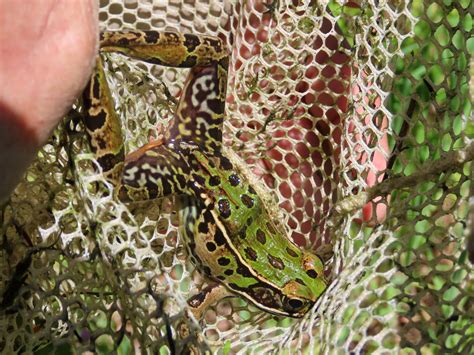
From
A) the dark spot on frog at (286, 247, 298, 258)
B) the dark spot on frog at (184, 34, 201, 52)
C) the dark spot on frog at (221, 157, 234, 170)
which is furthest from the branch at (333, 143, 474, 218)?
the dark spot on frog at (184, 34, 201, 52)

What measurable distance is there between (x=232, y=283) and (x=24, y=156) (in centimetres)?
67

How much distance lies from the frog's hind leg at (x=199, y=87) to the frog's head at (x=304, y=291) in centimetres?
30

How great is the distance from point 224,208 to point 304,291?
0.22m

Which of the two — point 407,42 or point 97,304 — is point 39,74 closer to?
point 97,304

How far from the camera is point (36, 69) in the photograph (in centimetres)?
80

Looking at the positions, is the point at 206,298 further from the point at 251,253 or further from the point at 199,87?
the point at 199,87

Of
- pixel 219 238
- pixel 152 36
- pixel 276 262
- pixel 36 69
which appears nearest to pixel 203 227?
pixel 219 238

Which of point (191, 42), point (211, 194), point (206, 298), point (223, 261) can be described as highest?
point (191, 42)

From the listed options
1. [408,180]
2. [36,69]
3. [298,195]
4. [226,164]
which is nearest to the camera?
[36,69]

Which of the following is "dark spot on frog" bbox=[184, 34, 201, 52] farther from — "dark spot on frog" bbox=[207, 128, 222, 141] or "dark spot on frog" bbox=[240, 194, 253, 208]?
"dark spot on frog" bbox=[240, 194, 253, 208]

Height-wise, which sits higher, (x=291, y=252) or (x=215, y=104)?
(x=215, y=104)

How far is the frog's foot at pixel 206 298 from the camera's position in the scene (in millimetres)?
1398

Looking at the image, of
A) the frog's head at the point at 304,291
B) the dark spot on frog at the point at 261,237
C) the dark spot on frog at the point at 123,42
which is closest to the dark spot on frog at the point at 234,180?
the dark spot on frog at the point at 261,237

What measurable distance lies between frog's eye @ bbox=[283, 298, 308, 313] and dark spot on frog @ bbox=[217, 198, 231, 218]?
196 millimetres
